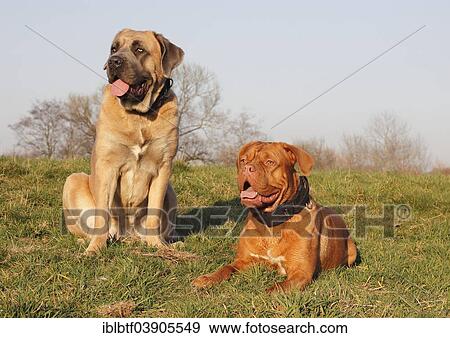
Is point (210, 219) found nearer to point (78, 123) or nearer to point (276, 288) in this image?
point (276, 288)

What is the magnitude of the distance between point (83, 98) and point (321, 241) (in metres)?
34.3

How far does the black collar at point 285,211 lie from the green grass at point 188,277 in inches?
19.1

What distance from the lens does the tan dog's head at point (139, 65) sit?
5502 mm

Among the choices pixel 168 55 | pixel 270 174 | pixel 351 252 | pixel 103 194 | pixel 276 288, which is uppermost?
pixel 168 55

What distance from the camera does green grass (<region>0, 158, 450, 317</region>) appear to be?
141 inches

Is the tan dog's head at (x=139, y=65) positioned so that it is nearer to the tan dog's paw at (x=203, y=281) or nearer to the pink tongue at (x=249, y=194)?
the pink tongue at (x=249, y=194)

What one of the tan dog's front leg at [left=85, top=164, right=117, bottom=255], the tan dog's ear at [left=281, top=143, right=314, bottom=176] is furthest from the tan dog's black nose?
the tan dog's ear at [left=281, top=143, right=314, bottom=176]

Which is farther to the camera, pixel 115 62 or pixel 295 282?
pixel 115 62

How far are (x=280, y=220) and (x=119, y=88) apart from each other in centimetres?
221

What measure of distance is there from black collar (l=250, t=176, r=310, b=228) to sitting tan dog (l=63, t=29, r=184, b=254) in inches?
56.0

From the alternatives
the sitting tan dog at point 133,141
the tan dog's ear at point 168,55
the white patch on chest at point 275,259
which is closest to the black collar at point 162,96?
the sitting tan dog at point 133,141

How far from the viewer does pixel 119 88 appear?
5562 mm

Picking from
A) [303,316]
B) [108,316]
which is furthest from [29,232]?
[303,316]

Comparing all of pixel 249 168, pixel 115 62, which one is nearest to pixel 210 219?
pixel 115 62
